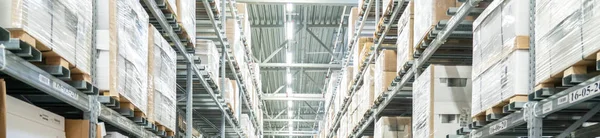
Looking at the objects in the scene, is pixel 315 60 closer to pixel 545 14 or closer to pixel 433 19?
pixel 433 19

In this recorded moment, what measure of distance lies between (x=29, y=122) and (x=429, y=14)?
3.55 metres

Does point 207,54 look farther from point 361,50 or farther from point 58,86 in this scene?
point 58,86

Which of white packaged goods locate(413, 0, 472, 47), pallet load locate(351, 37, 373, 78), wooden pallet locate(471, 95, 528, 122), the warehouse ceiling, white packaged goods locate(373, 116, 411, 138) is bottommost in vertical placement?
white packaged goods locate(373, 116, 411, 138)

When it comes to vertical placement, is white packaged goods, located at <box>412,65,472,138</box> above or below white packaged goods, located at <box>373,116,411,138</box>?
above

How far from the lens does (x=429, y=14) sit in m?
5.20

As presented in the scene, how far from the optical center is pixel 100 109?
3.54 metres

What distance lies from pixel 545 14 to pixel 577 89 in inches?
20.4

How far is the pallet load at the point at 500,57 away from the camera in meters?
3.51

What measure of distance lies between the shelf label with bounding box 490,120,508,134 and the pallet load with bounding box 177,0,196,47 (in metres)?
3.12

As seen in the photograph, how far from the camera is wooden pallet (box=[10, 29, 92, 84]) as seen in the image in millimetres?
2531

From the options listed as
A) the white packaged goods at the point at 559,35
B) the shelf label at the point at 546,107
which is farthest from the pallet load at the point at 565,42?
the shelf label at the point at 546,107

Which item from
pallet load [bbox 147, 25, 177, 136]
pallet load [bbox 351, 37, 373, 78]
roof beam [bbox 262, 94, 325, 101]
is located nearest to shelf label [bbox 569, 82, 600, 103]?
pallet load [bbox 147, 25, 177, 136]

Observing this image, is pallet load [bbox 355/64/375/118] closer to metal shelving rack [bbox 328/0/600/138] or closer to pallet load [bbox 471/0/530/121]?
metal shelving rack [bbox 328/0/600/138]

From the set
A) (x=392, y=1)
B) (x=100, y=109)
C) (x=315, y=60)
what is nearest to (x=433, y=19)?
(x=392, y=1)
